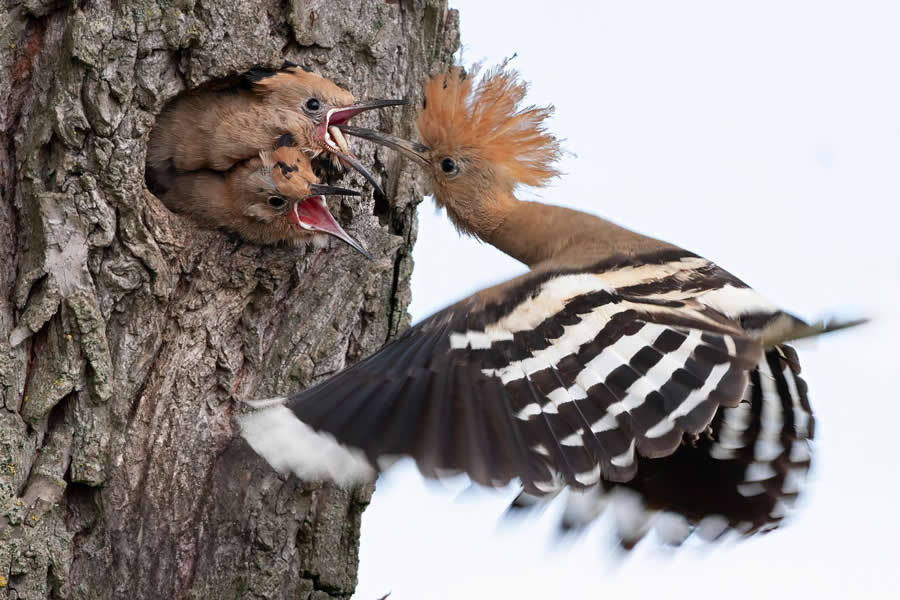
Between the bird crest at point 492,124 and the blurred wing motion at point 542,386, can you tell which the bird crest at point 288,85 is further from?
the blurred wing motion at point 542,386

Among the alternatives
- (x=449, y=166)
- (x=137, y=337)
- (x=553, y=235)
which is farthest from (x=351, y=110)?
(x=137, y=337)

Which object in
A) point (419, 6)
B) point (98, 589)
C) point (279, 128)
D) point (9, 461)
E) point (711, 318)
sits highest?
point (419, 6)

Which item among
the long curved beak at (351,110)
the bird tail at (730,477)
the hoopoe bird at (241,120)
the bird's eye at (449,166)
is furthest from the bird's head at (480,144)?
the bird tail at (730,477)

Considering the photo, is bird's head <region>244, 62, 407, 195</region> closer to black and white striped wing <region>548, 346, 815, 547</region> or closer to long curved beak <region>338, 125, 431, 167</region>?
long curved beak <region>338, 125, 431, 167</region>

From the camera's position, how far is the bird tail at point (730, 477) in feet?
8.96

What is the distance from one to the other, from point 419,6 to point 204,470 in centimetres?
131

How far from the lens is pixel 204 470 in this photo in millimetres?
2475

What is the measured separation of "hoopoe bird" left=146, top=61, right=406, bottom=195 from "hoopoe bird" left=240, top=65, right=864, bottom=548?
0.14 meters

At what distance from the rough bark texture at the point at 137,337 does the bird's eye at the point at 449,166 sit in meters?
0.53

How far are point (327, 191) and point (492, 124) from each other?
0.64 metres

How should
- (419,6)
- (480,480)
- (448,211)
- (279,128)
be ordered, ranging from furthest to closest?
(448,211)
(419,6)
(279,128)
(480,480)

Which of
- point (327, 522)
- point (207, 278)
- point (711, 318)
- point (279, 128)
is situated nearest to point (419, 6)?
point (279, 128)

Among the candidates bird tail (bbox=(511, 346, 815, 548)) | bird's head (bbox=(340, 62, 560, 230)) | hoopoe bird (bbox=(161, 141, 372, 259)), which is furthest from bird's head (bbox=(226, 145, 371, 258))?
bird tail (bbox=(511, 346, 815, 548))

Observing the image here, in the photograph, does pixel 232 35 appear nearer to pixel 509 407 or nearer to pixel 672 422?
pixel 509 407
